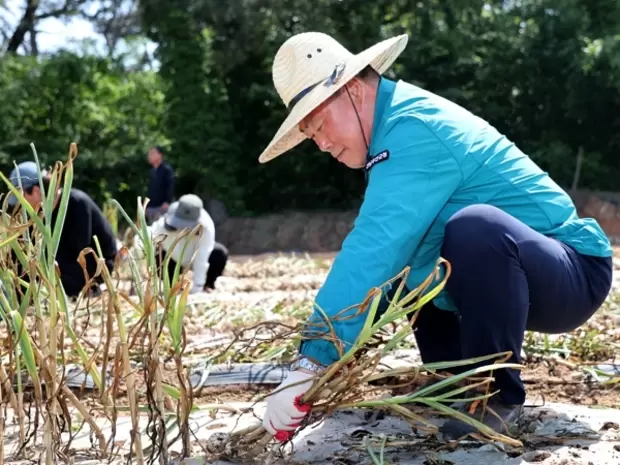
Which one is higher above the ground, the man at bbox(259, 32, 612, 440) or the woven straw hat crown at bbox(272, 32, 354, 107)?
the woven straw hat crown at bbox(272, 32, 354, 107)

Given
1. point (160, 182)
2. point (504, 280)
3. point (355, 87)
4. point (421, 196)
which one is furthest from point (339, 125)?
point (160, 182)

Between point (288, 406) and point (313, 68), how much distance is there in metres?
0.71

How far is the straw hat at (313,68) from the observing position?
1771mm

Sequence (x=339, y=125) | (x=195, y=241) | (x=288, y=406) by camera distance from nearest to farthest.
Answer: (x=288, y=406) < (x=339, y=125) < (x=195, y=241)

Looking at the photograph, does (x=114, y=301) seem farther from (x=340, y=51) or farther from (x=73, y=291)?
(x=73, y=291)

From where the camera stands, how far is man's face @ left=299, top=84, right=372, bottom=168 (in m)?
1.82

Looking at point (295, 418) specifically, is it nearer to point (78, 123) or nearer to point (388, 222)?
point (388, 222)

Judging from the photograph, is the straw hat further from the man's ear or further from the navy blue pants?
the navy blue pants

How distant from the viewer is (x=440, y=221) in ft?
6.22

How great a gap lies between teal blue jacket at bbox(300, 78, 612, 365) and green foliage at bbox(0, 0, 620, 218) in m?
10.5

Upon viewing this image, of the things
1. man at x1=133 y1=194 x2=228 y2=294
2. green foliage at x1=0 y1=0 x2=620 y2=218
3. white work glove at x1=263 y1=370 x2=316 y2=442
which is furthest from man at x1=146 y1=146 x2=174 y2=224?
white work glove at x1=263 y1=370 x2=316 y2=442

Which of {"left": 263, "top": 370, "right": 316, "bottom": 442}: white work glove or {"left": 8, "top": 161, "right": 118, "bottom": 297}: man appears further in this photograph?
{"left": 8, "top": 161, "right": 118, "bottom": 297}: man

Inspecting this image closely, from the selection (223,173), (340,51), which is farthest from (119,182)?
(340,51)

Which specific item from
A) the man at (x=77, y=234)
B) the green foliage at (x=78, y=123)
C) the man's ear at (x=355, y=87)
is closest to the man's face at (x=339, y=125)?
the man's ear at (x=355, y=87)
